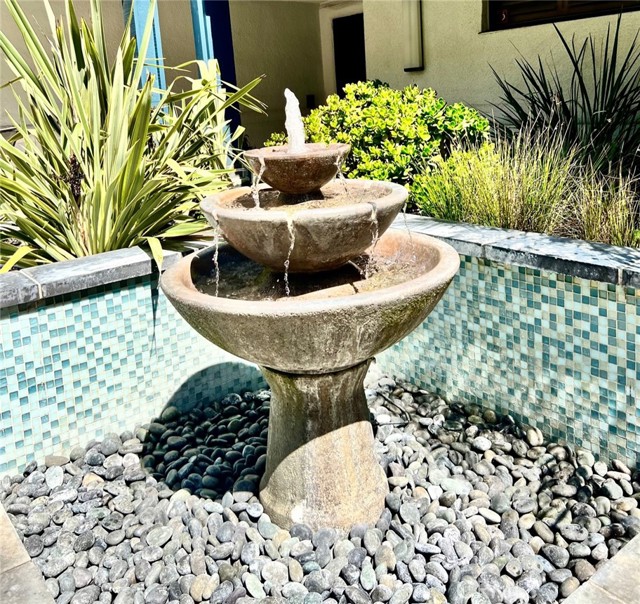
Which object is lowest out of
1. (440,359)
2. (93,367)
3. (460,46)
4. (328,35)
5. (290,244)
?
(440,359)

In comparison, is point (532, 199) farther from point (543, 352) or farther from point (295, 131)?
point (295, 131)

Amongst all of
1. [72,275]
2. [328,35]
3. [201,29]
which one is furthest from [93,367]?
[328,35]

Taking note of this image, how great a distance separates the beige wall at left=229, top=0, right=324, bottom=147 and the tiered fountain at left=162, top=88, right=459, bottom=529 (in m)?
8.04

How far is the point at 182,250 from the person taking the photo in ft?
12.9

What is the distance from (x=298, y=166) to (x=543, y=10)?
4.44 meters

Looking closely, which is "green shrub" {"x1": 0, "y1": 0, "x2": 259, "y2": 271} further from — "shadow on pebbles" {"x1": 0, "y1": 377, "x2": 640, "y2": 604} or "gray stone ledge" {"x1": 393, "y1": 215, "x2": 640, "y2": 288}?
"gray stone ledge" {"x1": 393, "y1": 215, "x2": 640, "y2": 288}

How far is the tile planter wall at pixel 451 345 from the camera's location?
312 centimetres

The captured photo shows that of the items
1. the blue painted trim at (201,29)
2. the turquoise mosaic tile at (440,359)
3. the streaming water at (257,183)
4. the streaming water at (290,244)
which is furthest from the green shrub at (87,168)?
the blue painted trim at (201,29)

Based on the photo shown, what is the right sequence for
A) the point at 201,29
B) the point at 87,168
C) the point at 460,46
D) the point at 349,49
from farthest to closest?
the point at 349,49
the point at 460,46
the point at 201,29
the point at 87,168

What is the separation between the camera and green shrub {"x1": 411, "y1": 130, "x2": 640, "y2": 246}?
11.7 ft

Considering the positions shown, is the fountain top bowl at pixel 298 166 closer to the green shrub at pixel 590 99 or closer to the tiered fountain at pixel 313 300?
the tiered fountain at pixel 313 300

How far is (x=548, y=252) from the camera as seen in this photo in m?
3.26

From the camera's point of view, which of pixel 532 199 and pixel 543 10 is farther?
pixel 543 10

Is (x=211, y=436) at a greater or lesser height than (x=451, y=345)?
lesser
